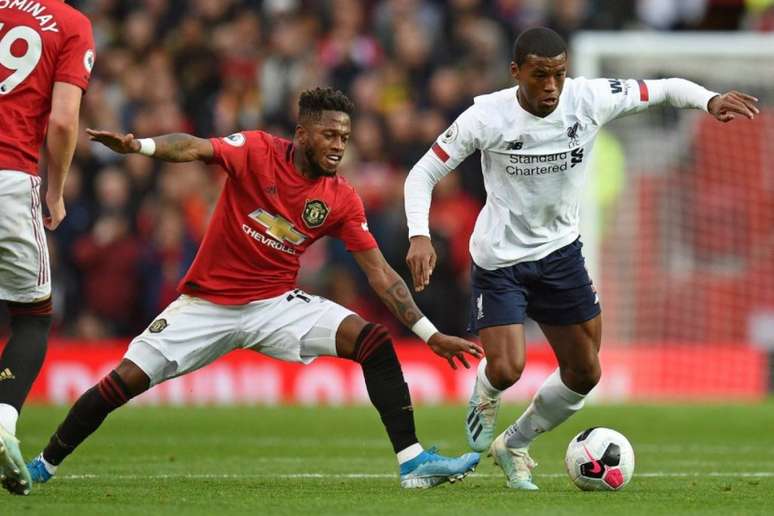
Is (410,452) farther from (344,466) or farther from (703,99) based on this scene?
(703,99)

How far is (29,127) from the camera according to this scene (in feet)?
26.5

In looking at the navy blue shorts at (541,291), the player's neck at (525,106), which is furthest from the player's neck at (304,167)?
the player's neck at (525,106)

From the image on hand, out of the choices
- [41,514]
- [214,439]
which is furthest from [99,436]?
[41,514]

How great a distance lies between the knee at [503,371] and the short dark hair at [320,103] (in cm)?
164

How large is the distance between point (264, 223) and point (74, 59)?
1.51 meters

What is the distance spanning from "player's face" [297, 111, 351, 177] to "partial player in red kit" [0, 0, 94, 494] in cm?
133

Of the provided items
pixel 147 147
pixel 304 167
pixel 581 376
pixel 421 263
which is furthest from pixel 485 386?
pixel 147 147

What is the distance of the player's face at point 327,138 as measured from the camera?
28.6 feet

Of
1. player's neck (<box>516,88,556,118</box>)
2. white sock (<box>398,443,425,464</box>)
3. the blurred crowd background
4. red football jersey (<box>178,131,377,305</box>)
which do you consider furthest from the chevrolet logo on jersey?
the blurred crowd background

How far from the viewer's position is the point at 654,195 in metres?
18.7

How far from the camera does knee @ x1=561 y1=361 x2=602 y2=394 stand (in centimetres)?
920

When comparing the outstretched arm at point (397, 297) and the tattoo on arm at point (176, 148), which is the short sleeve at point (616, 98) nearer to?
the outstretched arm at point (397, 297)

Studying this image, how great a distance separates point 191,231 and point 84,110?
101 inches

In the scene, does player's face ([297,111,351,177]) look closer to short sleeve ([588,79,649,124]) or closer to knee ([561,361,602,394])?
short sleeve ([588,79,649,124])
